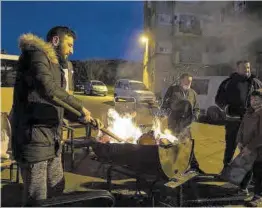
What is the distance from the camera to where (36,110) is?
2799 mm

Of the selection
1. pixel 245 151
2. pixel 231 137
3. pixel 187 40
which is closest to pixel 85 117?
pixel 245 151

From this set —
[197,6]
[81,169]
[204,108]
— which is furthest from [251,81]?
[197,6]

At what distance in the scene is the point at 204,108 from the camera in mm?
13266

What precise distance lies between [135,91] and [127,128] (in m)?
15.1

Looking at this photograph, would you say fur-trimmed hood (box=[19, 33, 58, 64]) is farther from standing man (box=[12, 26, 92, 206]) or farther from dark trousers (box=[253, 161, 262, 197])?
dark trousers (box=[253, 161, 262, 197])

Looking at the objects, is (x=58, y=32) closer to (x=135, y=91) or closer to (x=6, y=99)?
(x=6, y=99)

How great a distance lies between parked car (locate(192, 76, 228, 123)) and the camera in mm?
12867

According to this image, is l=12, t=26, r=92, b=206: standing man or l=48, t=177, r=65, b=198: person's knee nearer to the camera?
l=12, t=26, r=92, b=206: standing man

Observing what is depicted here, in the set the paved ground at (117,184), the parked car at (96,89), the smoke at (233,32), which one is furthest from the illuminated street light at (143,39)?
the paved ground at (117,184)

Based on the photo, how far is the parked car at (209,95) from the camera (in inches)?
507

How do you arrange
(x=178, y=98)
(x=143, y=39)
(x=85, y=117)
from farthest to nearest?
(x=143, y=39)
(x=178, y=98)
(x=85, y=117)

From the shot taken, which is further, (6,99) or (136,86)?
(136,86)

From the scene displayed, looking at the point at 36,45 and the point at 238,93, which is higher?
the point at 36,45

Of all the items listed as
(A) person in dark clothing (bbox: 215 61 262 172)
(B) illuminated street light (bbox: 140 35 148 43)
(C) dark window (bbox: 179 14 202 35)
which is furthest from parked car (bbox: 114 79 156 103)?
(B) illuminated street light (bbox: 140 35 148 43)
